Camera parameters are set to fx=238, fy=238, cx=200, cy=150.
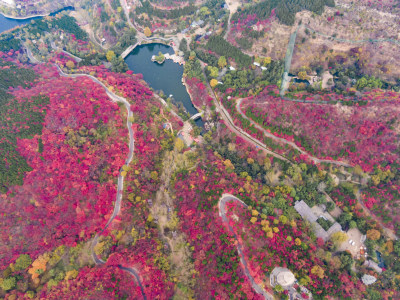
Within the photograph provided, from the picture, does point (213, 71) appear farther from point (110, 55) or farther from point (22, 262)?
point (22, 262)

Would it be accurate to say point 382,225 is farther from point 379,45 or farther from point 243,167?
point 379,45

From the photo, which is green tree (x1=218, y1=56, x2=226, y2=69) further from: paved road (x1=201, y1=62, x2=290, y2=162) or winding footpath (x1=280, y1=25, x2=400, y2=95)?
winding footpath (x1=280, y1=25, x2=400, y2=95)

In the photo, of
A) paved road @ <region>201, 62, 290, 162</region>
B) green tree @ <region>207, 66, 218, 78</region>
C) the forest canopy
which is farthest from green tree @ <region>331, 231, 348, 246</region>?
the forest canopy

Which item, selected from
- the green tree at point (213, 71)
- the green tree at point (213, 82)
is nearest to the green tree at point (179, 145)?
the green tree at point (213, 82)

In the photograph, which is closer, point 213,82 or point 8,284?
point 8,284

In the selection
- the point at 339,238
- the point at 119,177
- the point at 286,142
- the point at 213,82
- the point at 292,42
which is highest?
the point at 292,42

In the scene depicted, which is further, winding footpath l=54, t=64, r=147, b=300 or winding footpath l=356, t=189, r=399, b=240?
winding footpath l=356, t=189, r=399, b=240

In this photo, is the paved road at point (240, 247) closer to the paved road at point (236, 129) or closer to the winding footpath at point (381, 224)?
the paved road at point (236, 129)

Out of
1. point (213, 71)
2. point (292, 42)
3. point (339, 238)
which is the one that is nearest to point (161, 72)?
point (213, 71)
